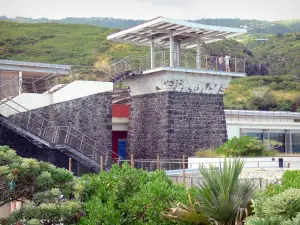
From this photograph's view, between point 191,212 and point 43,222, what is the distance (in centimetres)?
269

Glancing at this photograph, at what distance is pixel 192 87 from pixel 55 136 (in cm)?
787

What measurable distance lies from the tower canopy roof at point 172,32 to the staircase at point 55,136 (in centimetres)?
654

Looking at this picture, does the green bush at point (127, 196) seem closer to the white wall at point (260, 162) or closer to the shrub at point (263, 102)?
the white wall at point (260, 162)

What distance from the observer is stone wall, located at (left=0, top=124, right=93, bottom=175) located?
2684 centimetres

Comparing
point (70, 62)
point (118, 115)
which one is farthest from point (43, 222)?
point (70, 62)

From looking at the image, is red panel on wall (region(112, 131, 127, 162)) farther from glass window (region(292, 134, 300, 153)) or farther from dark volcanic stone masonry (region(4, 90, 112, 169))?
glass window (region(292, 134, 300, 153))

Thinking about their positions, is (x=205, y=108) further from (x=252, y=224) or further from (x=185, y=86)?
(x=252, y=224)

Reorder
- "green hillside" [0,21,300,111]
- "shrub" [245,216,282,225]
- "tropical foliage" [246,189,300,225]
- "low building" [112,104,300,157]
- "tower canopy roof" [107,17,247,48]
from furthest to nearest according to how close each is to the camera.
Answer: "green hillside" [0,21,300,111] < "low building" [112,104,300,157] < "tower canopy roof" [107,17,247,48] < "tropical foliage" [246,189,300,225] < "shrub" [245,216,282,225]

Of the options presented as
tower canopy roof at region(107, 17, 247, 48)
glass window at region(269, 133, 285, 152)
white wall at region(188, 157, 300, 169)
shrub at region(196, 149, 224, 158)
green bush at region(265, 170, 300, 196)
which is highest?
tower canopy roof at region(107, 17, 247, 48)

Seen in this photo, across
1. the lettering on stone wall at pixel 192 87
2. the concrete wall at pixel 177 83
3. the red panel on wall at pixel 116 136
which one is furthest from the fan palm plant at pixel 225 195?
the red panel on wall at pixel 116 136

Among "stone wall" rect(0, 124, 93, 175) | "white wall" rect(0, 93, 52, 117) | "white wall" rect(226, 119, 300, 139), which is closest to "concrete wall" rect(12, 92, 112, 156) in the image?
"white wall" rect(0, 93, 52, 117)

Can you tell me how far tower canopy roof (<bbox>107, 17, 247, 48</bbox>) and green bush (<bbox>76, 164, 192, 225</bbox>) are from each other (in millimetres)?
17267

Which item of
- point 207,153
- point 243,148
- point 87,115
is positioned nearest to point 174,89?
point 207,153

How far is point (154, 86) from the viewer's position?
30.5m
